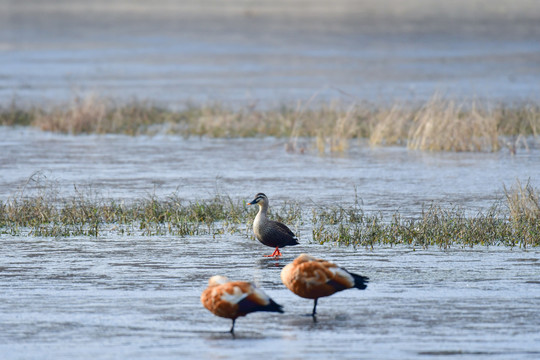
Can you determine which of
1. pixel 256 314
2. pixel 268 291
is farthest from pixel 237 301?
pixel 268 291

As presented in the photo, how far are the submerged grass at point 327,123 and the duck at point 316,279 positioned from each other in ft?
49.2

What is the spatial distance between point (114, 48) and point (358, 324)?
7957cm

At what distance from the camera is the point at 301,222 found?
51.3 feet

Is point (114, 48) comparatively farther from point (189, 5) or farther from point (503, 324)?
point (189, 5)

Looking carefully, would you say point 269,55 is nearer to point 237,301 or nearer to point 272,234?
point 272,234

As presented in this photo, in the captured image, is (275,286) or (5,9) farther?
(5,9)

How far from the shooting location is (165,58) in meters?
76.5

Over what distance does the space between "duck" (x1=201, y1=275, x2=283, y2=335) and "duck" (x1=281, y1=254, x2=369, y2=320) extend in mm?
611

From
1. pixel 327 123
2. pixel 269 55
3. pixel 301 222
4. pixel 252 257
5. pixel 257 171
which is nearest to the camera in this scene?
pixel 252 257

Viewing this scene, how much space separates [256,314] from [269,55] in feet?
225

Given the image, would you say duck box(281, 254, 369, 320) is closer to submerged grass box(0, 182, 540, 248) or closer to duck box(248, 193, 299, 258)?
duck box(248, 193, 299, 258)

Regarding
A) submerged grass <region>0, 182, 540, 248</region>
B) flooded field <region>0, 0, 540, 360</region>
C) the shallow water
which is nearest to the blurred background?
flooded field <region>0, 0, 540, 360</region>

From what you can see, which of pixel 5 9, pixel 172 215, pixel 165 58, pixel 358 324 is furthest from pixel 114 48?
pixel 5 9

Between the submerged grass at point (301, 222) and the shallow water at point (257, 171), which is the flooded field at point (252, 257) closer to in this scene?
the shallow water at point (257, 171)
